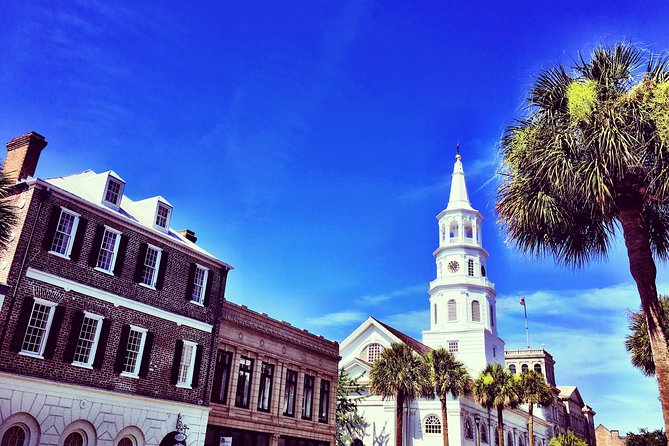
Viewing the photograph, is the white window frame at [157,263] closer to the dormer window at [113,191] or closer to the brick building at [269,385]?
the dormer window at [113,191]

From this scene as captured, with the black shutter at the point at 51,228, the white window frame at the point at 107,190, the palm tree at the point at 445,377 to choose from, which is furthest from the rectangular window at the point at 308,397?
the black shutter at the point at 51,228

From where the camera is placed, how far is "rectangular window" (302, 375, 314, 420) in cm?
3500

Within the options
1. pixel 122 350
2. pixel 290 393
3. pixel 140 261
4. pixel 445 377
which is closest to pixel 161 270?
pixel 140 261

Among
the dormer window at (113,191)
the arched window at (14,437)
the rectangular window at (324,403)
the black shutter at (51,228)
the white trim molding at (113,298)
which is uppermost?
the dormer window at (113,191)

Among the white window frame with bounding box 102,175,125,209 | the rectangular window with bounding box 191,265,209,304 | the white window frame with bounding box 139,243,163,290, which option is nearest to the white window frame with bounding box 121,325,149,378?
the white window frame with bounding box 139,243,163,290

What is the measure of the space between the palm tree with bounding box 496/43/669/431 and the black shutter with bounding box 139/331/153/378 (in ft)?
55.6

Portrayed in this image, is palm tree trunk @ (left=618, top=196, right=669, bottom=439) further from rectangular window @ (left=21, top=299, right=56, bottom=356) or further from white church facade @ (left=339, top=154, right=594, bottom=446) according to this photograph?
white church facade @ (left=339, top=154, right=594, bottom=446)

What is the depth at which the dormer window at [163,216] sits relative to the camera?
28312 mm

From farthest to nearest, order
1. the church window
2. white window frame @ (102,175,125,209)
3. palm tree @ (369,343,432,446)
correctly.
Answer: the church window → palm tree @ (369,343,432,446) → white window frame @ (102,175,125,209)

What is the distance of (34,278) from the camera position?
2159cm

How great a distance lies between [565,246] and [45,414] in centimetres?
1920

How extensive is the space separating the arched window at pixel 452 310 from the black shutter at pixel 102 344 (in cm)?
4969

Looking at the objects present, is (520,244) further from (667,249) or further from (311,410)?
(311,410)

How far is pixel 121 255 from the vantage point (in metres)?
25.2
